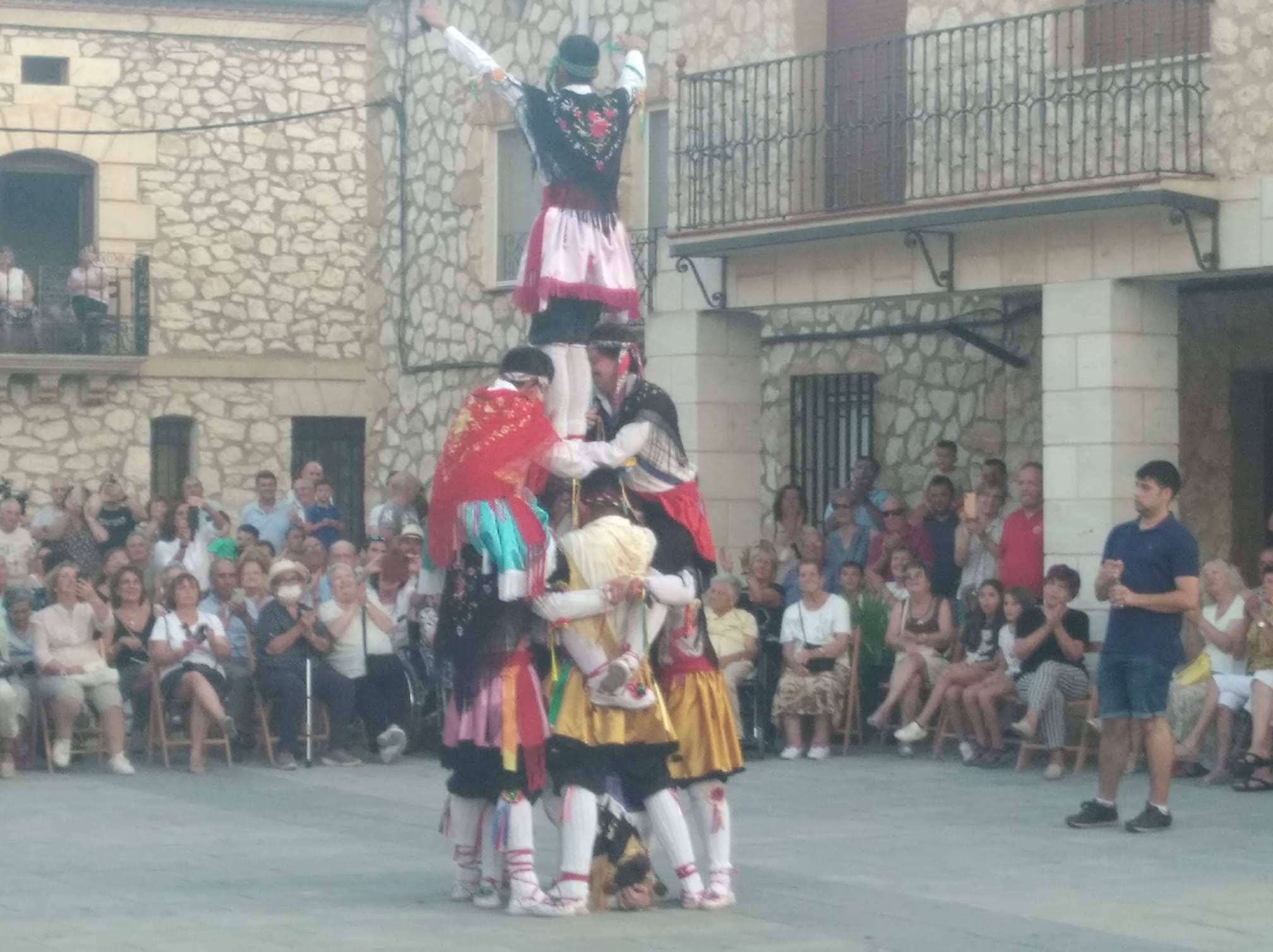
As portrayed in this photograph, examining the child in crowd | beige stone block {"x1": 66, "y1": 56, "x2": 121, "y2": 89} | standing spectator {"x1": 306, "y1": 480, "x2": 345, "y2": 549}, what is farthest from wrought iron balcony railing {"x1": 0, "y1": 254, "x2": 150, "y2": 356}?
the child in crowd

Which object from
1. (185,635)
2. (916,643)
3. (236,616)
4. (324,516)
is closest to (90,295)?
(324,516)

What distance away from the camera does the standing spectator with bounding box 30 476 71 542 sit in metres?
19.4

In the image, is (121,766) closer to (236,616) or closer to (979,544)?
(236,616)

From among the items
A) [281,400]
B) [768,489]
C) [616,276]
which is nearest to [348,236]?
[281,400]

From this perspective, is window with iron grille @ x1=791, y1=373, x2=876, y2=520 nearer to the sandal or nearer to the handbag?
the handbag

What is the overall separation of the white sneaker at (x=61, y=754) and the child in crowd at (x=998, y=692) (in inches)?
209

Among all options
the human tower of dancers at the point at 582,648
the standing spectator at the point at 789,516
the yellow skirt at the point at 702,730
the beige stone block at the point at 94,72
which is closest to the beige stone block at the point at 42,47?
the beige stone block at the point at 94,72

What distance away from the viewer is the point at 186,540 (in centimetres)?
1873

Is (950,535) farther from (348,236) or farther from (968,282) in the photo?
(348,236)

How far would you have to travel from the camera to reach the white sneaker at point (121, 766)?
46.5 feet

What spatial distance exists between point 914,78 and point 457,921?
8.98 metres

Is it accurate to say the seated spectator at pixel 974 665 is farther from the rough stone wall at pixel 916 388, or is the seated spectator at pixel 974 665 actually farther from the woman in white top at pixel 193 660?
the woman in white top at pixel 193 660

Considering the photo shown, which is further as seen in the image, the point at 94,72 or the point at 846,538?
the point at 94,72

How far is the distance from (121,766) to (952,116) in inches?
260
